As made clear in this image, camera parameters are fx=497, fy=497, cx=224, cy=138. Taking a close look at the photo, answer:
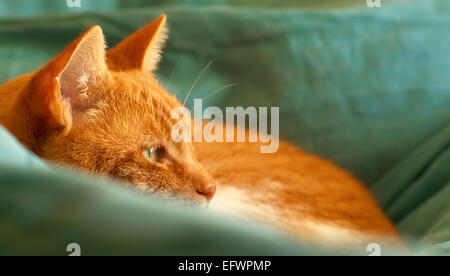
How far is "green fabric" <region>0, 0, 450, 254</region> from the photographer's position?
1573mm

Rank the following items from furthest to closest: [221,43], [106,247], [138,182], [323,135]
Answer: [221,43] < [323,135] < [138,182] < [106,247]

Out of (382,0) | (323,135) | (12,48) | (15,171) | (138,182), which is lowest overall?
(15,171)

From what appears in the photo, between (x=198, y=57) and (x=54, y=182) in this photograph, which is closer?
(x=54, y=182)

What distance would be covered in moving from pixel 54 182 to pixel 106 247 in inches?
4.0

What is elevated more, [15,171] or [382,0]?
[382,0]

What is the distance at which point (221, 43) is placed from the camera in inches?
69.1

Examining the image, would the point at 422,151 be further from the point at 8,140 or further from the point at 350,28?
the point at 8,140

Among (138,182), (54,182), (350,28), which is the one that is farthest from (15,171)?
(350,28)
